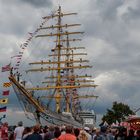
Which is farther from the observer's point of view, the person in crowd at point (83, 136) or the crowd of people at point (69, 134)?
the person in crowd at point (83, 136)

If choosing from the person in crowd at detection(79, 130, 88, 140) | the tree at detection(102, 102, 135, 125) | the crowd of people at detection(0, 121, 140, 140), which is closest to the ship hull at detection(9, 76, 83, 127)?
the tree at detection(102, 102, 135, 125)

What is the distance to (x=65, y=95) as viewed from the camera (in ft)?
273

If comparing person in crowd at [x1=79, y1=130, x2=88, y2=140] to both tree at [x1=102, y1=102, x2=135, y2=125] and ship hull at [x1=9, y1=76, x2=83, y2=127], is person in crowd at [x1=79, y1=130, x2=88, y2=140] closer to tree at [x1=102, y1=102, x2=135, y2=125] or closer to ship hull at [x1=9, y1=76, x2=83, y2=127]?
ship hull at [x1=9, y1=76, x2=83, y2=127]

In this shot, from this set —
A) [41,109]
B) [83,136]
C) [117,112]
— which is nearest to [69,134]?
[83,136]

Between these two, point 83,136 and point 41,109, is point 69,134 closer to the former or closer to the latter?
point 83,136

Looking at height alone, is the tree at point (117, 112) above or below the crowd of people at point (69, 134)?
above

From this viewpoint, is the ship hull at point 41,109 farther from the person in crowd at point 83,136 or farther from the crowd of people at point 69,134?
the person in crowd at point 83,136

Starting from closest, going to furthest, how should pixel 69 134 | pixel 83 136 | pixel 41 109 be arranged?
1. pixel 69 134
2. pixel 83 136
3. pixel 41 109

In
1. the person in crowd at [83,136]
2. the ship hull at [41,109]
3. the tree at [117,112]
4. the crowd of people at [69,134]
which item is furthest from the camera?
the tree at [117,112]

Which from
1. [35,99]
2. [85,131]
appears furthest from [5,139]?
[35,99]

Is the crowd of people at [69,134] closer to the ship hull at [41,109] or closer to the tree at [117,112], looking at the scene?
the ship hull at [41,109]

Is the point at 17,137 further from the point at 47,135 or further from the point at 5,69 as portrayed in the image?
the point at 5,69

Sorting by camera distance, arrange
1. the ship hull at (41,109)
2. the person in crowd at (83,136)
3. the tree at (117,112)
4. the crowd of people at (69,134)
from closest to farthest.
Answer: the crowd of people at (69,134) → the person in crowd at (83,136) → the ship hull at (41,109) → the tree at (117,112)

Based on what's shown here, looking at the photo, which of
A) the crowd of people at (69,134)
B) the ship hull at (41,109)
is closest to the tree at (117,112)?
the ship hull at (41,109)
